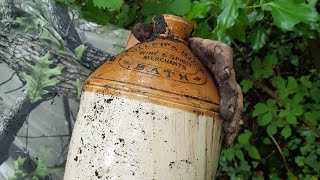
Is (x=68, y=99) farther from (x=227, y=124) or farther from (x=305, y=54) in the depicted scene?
(x=305, y=54)

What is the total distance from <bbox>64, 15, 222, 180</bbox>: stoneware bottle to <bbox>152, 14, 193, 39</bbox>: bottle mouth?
0.28 feet

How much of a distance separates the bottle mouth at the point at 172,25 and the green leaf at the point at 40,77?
428mm

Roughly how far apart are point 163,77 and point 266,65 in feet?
4.37

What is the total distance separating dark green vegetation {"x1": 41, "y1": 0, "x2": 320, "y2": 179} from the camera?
1709 mm

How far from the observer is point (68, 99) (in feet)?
6.28

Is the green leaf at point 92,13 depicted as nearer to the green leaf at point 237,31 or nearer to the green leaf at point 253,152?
the green leaf at point 237,31

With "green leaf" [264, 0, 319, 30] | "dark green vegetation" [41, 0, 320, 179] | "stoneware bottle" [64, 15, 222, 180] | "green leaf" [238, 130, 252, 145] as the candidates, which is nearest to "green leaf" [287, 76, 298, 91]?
"dark green vegetation" [41, 0, 320, 179]

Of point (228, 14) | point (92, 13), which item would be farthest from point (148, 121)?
point (92, 13)

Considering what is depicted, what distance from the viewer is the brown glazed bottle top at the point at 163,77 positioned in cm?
150

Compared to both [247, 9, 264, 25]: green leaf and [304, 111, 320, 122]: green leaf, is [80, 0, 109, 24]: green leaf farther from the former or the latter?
[304, 111, 320, 122]: green leaf

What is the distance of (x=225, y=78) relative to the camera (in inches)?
61.9

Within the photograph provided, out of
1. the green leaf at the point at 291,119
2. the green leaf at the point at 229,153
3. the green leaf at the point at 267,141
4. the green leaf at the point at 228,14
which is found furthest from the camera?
the green leaf at the point at 267,141

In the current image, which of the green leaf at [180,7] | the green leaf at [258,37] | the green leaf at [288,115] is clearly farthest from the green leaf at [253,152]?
the green leaf at [180,7]

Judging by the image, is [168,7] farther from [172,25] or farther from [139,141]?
[139,141]
